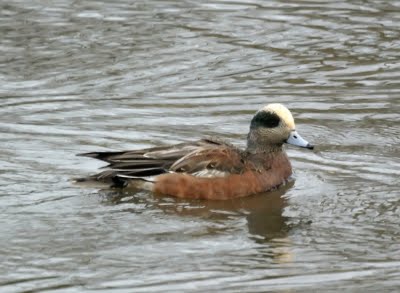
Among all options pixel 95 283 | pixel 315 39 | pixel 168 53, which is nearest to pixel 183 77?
pixel 168 53

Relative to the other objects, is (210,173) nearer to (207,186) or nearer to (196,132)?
(207,186)

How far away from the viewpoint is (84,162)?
36.7 ft

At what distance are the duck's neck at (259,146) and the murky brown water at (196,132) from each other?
31 cm

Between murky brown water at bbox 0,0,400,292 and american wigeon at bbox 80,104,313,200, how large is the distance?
0.13 metres

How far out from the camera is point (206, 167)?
34.3 ft

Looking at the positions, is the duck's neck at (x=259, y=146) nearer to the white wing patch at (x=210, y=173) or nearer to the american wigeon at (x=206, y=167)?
the american wigeon at (x=206, y=167)

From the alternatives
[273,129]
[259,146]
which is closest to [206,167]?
[259,146]

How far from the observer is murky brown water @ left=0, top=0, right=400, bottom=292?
8430mm

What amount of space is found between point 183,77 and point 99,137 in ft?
7.52

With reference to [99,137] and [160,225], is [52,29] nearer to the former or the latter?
[99,137]

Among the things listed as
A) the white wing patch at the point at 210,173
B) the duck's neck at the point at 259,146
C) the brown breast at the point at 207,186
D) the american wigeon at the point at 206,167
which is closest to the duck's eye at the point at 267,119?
the american wigeon at the point at 206,167

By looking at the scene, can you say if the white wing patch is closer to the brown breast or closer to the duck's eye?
→ the brown breast

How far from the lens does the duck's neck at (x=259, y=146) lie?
10836mm

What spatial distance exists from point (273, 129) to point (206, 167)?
0.72 meters
